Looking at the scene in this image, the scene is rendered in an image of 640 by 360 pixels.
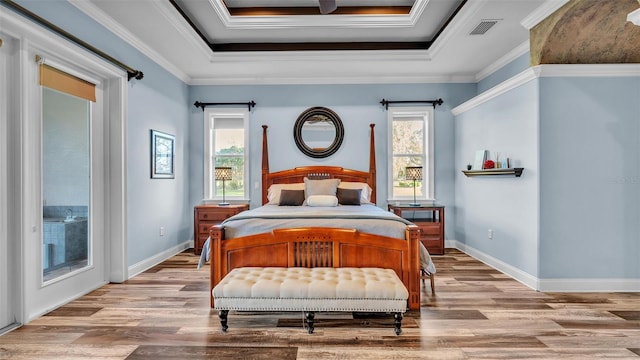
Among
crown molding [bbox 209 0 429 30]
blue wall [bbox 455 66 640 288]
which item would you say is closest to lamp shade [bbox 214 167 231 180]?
crown molding [bbox 209 0 429 30]

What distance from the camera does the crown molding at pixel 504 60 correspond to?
435cm

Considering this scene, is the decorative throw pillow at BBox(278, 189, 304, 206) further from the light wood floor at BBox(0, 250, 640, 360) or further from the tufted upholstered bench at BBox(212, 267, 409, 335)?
the tufted upholstered bench at BBox(212, 267, 409, 335)

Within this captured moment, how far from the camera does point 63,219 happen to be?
3.21m

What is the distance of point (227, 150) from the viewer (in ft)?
19.0

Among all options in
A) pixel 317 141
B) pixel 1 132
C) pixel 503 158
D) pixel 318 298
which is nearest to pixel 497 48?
pixel 503 158

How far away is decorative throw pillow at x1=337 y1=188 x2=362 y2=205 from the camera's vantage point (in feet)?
15.7

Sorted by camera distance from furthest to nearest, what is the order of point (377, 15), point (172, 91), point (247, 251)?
point (172, 91), point (377, 15), point (247, 251)

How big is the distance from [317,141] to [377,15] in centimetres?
213

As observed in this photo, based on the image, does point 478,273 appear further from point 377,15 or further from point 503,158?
point 377,15

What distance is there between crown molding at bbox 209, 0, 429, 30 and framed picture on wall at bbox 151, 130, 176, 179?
174cm

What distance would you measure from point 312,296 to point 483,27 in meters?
3.40

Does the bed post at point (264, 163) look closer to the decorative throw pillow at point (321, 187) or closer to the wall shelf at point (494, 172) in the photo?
the decorative throw pillow at point (321, 187)

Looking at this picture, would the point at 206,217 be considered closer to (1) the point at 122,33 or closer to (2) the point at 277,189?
(2) the point at 277,189

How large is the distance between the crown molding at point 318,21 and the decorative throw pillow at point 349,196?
6.91ft
